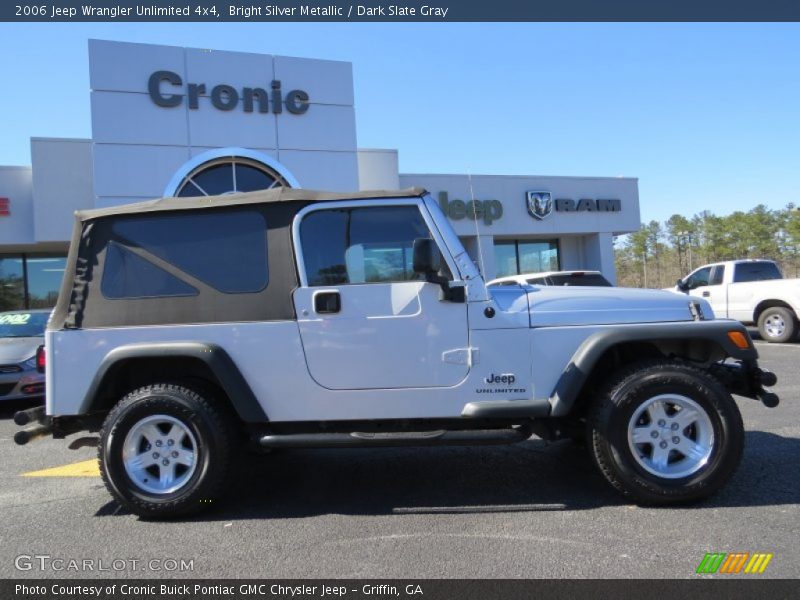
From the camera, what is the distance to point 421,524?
367 centimetres

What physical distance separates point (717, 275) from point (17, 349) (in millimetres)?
13926

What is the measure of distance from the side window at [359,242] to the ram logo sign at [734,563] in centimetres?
240

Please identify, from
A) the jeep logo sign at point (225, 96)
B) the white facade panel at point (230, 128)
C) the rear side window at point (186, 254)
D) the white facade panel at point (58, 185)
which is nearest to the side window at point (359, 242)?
the rear side window at point (186, 254)

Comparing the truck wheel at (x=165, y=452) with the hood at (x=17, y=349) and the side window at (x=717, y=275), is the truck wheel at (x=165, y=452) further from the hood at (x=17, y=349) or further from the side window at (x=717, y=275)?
the side window at (x=717, y=275)

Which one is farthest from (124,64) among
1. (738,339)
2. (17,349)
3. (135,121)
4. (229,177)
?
(738,339)

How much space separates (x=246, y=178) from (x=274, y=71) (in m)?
3.89

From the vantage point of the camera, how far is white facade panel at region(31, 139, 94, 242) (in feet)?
53.2

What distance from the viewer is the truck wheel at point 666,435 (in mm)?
3703

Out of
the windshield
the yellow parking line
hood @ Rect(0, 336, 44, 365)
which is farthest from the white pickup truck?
the windshield

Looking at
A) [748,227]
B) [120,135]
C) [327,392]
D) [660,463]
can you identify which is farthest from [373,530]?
[748,227]

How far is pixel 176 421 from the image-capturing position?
3.88 m

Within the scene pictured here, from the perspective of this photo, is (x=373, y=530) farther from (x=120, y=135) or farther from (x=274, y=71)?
(x=274, y=71)

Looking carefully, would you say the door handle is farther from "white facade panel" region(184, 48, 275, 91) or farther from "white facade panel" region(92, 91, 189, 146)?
"white facade panel" region(184, 48, 275, 91)

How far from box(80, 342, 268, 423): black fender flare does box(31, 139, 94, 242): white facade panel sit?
570 inches
